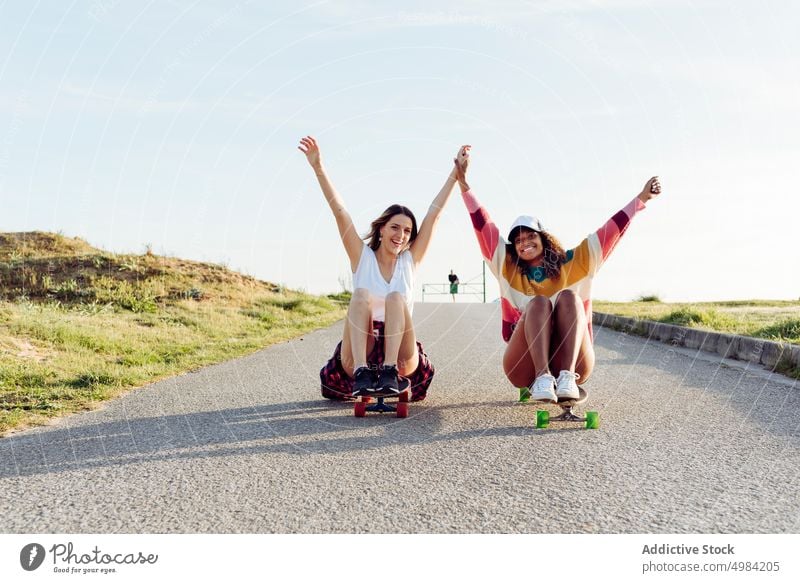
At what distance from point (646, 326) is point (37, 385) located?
30.8 ft

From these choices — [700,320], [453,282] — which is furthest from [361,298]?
[453,282]

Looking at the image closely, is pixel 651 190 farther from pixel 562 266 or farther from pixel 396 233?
pixel 396 233

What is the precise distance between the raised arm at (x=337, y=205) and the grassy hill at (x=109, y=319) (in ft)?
7.98

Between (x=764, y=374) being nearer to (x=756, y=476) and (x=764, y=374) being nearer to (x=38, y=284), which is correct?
(x=756, y=476)

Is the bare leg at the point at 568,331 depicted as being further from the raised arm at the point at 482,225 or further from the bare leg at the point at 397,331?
the bare leg at the point at 397,331

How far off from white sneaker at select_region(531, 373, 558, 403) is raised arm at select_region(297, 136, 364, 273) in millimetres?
1570

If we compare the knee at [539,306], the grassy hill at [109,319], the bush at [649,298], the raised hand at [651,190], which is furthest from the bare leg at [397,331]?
the bush at [649,298]

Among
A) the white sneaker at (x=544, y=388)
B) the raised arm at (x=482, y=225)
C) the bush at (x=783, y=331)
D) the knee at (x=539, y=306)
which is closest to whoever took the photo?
the white sneaker at (x=544, y=388)

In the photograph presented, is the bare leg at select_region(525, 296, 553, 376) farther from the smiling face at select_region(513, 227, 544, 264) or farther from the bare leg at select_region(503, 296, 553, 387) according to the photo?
the smiling face at select_region(513, 227, 544, 264)

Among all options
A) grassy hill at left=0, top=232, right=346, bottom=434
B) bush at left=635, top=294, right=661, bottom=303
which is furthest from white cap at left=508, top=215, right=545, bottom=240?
bush at left=635, top=294, right=661, bottom=303

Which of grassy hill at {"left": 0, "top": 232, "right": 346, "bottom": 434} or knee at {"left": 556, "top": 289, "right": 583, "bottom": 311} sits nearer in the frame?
knee at {"left": 556, "top": 289, "right": 583, "bottom": 311}

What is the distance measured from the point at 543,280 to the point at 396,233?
43.9 inches

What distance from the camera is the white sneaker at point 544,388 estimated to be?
17.1 ft

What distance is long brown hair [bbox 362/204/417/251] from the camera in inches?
232
